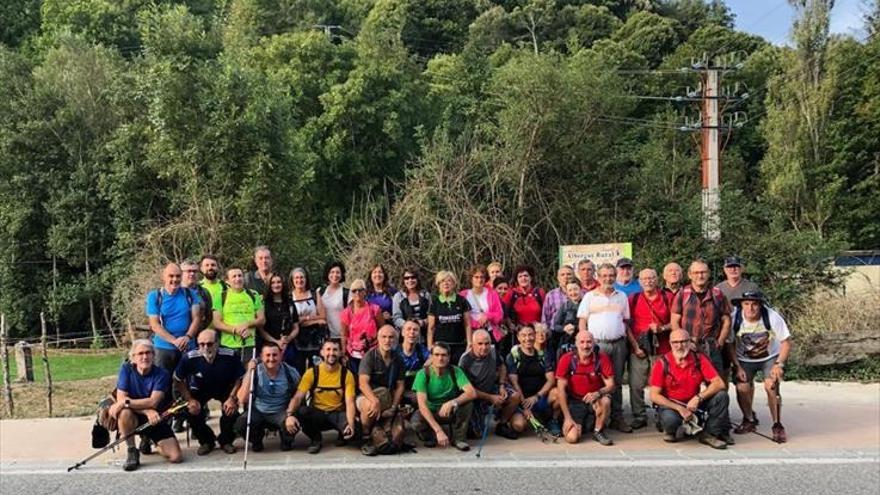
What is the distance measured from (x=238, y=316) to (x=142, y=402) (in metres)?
1.21

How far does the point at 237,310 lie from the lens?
285 inches

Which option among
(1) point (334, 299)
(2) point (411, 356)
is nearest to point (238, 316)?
(1) point (334, 299)

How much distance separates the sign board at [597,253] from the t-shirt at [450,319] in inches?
163

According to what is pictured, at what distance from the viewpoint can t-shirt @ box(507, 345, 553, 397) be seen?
24.7 ft

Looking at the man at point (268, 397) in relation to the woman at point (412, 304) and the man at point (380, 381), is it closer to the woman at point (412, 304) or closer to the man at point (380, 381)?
the man at point (380, 381)

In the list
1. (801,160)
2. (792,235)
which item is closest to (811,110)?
(801,160)

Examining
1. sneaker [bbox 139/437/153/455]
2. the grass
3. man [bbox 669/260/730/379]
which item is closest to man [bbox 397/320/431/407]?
sneaker [bbox 139/437/153/455]

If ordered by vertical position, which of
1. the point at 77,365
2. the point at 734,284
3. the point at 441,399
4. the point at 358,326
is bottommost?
the point at 77,365

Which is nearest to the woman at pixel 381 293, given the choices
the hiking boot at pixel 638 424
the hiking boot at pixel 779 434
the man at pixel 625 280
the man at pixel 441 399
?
the man at pixel 441 399

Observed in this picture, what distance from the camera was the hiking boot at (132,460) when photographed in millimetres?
6371

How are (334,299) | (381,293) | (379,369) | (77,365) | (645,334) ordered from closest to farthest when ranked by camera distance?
(379,369), (645,334), (334,299), (381,293), (77,365)

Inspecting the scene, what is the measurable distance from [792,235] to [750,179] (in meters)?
23.7

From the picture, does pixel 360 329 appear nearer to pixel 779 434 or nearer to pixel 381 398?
pixel 381 398

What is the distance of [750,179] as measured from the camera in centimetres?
3475
